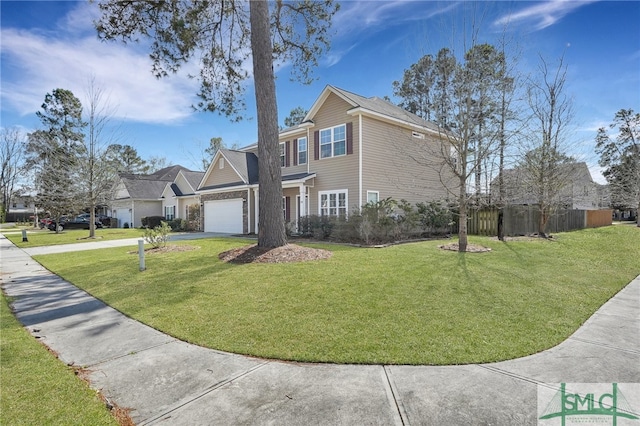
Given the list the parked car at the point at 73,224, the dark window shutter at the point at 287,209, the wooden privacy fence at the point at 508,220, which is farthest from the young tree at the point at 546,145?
the parked car at the point at 73,224

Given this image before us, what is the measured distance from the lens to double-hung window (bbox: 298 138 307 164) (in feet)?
60.9

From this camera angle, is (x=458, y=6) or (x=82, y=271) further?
(x=458, y=6)

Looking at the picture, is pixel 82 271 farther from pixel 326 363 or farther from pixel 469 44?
pixel 469 44

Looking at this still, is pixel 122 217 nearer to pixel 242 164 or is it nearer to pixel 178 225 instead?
pixel 178 225

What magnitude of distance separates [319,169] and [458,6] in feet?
30.5

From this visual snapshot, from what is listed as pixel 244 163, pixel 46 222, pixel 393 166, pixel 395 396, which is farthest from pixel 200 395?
pixel 46 222

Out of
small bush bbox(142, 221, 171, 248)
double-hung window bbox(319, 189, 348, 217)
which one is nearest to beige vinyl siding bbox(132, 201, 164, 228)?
small bush bbox(142, 221, 171, 248)

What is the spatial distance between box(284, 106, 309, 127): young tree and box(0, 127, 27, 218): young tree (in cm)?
3481

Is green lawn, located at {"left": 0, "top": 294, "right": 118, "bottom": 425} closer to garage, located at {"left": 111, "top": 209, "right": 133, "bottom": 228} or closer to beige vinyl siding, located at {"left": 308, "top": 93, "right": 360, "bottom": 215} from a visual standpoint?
beige vinyl siding, located at {"left": 308, "top": 93, "right": 360, "bottom": 215}

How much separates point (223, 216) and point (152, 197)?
14765 mm

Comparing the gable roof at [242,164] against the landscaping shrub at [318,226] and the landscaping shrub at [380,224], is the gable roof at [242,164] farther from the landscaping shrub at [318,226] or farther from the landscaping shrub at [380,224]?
the landscaping shrub at [380,224]

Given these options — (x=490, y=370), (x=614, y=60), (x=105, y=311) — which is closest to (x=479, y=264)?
(x=490, y=370)

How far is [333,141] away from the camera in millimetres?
16766

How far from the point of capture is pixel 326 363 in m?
3.39
